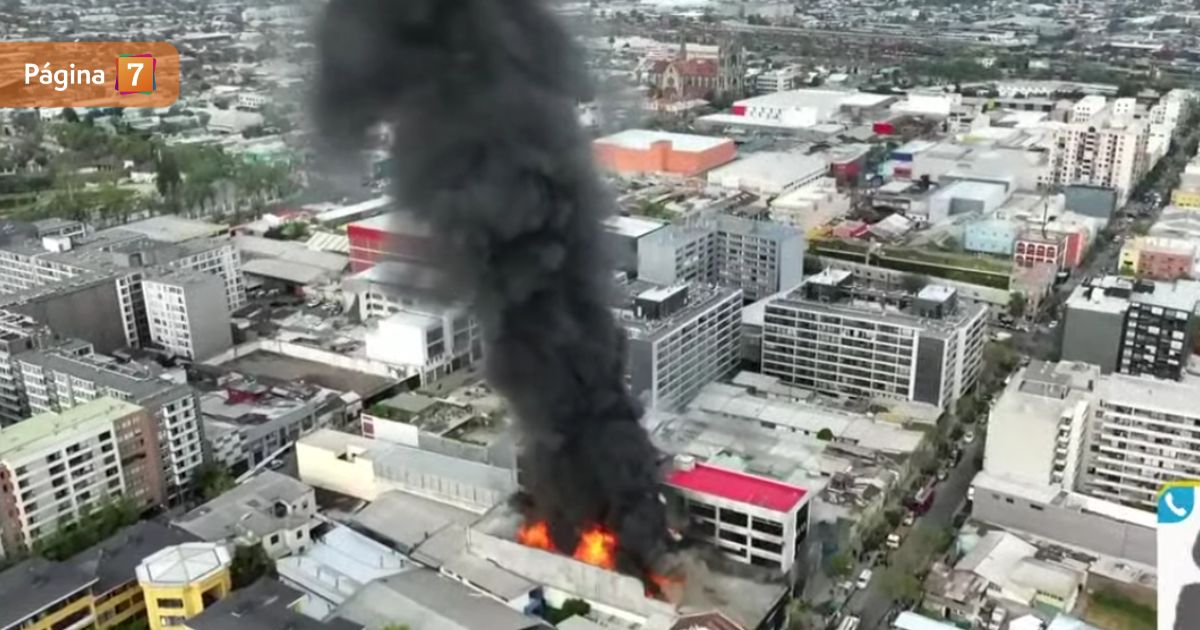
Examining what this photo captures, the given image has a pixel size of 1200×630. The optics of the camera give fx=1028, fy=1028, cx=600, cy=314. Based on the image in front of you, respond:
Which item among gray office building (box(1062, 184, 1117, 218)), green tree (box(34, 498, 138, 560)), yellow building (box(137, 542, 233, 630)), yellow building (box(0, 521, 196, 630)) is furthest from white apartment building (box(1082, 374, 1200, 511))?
gray office building (box(1062, 184, 1117, 218))

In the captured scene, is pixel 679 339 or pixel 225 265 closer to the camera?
pixel 679 339

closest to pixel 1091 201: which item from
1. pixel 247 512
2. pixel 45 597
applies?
pixel 247 512

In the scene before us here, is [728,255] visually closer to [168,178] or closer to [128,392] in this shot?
[128,392]

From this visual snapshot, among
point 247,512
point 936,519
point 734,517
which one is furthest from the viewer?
point 936,519

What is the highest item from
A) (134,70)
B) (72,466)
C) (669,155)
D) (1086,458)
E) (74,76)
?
(134,70)

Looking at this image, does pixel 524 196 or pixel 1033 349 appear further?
pixel 1033 349

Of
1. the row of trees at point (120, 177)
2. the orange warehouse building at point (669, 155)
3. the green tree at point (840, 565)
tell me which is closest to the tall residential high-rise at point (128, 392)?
the green tree at point (840, 565)

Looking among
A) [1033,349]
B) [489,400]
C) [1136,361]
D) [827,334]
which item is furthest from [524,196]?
[1033,349]

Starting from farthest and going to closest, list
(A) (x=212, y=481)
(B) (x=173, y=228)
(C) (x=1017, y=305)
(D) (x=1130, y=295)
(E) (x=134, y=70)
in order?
(E) (x=134, y=70), (B) (x=173, y=228), (C) (x=1017, y=305), (D) (x=1130, y=295), (A) (x=212, y=481)

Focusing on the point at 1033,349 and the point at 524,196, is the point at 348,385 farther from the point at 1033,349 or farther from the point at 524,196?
the point at 1033,349
